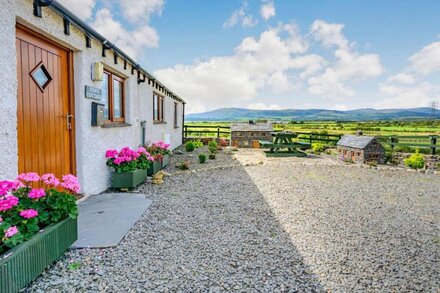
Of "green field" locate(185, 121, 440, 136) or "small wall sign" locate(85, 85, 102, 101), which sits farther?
"green field" locate(185, 121, 440, 136)

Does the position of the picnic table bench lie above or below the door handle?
below

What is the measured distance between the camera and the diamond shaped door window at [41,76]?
3.27 meters

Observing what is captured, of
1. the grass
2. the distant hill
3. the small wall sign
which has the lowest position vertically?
the grass

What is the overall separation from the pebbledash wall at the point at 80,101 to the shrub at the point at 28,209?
0.60m

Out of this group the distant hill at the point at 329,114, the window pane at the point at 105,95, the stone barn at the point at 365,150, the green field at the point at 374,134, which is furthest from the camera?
the distant hill at the point at 329,114

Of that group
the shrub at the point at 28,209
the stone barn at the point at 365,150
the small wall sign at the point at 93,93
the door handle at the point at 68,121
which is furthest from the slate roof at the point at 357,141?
the shrub at the point at 28,209

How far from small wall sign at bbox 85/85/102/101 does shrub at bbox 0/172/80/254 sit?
217cm

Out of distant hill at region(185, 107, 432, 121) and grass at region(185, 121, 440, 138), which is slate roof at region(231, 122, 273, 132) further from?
distant hill at region(185, 107, 432, 121)

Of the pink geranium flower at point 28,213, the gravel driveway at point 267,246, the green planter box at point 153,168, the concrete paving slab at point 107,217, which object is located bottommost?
the gravel driveway at point 267,246

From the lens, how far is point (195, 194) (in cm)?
500

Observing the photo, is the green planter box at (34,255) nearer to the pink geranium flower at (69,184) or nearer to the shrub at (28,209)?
the shrub at (28,209)

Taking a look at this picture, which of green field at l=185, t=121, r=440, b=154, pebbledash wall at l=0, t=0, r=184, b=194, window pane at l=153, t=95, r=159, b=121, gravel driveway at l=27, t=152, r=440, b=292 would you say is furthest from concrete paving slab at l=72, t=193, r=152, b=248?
green field at l=185, t=121, r=440, b=154

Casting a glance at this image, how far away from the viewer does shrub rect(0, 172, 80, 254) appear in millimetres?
1838

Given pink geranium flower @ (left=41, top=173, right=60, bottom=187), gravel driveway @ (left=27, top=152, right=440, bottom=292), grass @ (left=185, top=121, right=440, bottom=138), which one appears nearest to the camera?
gravel driveway @ (left=27, top=152, right=440, bottom=292)
